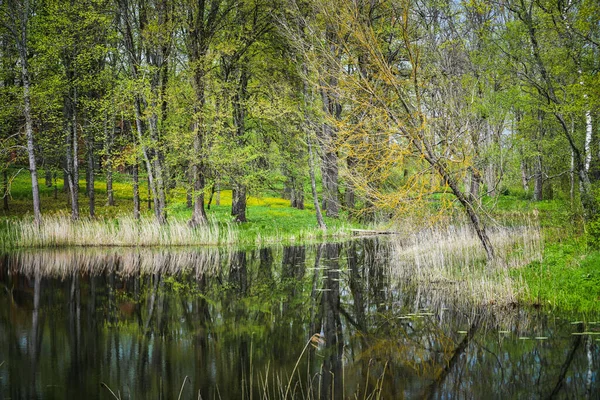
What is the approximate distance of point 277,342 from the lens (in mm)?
7574

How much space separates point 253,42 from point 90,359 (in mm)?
18972

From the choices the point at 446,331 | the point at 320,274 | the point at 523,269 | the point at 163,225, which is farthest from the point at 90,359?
the point at 163,225

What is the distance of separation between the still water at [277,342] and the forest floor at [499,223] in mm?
833

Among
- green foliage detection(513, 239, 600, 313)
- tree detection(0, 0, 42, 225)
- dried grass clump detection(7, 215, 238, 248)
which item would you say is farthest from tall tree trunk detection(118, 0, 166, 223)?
green foliage detection(513, 239, 600, 313)

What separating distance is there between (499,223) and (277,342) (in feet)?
28.2

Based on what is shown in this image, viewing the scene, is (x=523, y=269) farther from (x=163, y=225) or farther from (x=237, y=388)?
(x=163, y=225)

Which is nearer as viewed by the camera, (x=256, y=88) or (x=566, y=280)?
(x=566, y=280)

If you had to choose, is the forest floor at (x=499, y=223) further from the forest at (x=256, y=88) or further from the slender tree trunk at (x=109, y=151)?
the slender tree trunk at (x=109, y=151)

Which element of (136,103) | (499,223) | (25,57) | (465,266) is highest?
(25,57)

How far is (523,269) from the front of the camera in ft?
34.0

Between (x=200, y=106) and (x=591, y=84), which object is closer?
(x=591, y=84)

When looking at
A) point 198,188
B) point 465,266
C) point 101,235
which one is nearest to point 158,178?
point 198,188

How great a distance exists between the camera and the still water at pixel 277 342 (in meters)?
5.88

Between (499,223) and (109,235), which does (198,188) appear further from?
(499,223)
